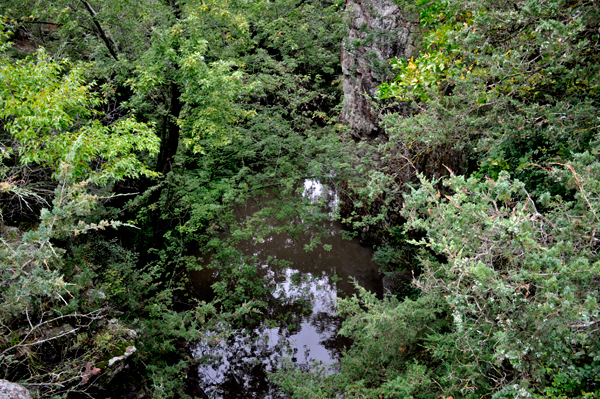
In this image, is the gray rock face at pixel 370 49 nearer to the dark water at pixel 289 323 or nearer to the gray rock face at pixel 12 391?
the dark water at pixel 289 323

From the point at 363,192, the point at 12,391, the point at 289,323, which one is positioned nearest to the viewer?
the point at 12,391

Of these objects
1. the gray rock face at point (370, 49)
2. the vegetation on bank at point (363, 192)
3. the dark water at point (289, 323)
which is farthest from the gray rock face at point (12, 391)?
the gray rock face at point (370, 49)

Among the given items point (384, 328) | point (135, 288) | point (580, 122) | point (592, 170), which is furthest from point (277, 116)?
point (592, 170)

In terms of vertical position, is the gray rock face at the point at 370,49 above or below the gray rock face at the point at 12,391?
above

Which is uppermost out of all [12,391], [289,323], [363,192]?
[363,192]

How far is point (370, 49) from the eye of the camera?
9141 millimetres

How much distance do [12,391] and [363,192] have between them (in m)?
5.53

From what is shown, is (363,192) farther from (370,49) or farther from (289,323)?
(370,49)

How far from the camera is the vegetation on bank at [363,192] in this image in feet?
8.86

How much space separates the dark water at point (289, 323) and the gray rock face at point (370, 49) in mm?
2822

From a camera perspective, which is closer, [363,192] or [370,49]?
[363,192]

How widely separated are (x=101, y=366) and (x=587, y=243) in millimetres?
5040

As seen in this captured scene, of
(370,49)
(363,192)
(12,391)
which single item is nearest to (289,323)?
(363,192)

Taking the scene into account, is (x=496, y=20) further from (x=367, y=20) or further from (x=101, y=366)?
(x=367, y=20)
